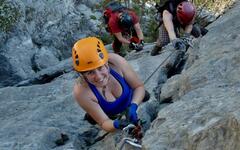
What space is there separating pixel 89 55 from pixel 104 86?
45 cm

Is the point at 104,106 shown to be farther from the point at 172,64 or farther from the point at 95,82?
the point at 172,64

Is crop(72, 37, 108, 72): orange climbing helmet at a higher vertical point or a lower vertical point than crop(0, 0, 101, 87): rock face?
higher

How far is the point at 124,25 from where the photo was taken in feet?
32.6

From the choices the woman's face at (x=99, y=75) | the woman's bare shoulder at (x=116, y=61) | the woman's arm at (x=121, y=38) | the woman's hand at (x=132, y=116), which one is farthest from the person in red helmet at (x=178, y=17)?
the woman's hand at (x=132, y=116)

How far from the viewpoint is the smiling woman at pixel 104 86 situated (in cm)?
471

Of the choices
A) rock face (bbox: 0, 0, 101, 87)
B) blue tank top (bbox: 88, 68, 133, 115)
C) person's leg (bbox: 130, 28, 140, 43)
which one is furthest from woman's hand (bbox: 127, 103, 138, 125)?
rock face (bbox: 0, 0, 101, 87)

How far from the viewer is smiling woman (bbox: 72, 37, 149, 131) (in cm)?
471

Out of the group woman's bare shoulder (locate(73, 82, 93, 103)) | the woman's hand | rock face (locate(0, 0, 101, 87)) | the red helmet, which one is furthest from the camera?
rock face (locate(0, 0, 101, 87))

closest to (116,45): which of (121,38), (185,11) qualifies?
(121,38)

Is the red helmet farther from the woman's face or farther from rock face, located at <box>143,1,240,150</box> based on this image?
A: the woman's face

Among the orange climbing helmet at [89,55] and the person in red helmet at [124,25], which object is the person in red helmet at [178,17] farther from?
the orange climbing helmet at [89,55]

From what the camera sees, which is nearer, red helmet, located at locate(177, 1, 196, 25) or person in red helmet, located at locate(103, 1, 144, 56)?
red helmet, located at locate(177, 1, 196, 25)

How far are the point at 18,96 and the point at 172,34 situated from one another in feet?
8.78

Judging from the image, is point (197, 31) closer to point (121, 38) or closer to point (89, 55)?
point (121, 38)
